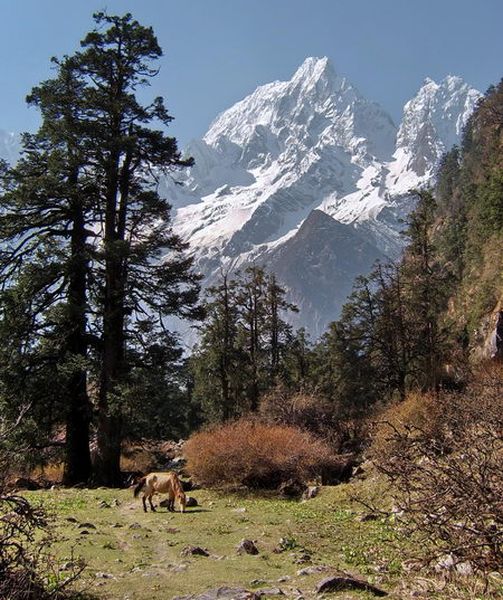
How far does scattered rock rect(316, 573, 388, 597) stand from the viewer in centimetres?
652

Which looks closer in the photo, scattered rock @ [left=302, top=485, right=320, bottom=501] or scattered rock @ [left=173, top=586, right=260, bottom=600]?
scattered rock @ [left=173, top=586, right=260, bottom=600]

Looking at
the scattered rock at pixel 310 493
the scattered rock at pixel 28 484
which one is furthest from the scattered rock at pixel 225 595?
the scattered rock at pixel 28 484

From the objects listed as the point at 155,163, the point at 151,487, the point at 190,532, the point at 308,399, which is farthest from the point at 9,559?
the point at 308,399

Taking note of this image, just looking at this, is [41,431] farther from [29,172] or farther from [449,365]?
[449,365]

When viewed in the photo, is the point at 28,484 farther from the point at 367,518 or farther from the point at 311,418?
the point at 367,518

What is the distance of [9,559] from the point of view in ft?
18.8

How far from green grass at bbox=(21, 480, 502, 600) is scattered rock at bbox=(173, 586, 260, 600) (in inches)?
14.2

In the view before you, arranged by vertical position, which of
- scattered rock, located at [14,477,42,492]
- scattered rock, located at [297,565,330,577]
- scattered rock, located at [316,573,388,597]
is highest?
scattered rock, located at [316,573,388,597]

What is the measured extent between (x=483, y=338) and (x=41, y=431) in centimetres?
3466

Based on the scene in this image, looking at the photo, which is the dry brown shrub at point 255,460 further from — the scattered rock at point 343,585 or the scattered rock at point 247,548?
the scattered rock at point 343,585

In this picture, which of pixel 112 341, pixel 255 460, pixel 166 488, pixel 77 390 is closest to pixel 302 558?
pixel 166 488

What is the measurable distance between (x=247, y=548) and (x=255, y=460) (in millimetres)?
8158

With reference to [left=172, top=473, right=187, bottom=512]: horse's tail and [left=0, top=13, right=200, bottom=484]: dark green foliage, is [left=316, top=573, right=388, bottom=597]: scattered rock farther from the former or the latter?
[left=0, top=13, right=200, bottom=484]: dark green foliage

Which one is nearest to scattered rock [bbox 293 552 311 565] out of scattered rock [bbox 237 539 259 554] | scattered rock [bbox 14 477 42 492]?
scattered rock [bbox 237 539 259 554]
